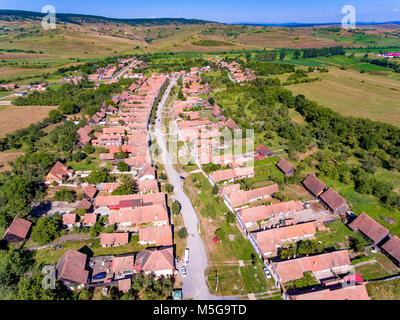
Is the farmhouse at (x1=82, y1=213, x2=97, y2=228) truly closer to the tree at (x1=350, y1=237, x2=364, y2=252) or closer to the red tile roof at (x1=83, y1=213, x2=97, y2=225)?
the red tile roof at (x1=83, y1=213, x2=97, y2=225)

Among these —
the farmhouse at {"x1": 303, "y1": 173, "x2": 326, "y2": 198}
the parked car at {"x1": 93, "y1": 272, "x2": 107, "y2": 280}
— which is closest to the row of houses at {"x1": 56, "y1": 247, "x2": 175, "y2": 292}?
the parked car at {"x1": 93, "y1": 272, "x2": 107, "y2": 280}

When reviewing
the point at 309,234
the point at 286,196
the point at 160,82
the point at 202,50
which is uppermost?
the point at 202,50

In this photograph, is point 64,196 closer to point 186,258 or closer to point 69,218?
point 69,218

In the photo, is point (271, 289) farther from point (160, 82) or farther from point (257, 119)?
point (160, 82)

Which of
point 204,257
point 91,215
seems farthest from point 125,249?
point 204,257

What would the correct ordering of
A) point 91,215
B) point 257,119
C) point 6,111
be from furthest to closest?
1. point 6,111
2. point 257,119
3. point 91,215
